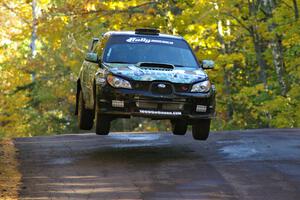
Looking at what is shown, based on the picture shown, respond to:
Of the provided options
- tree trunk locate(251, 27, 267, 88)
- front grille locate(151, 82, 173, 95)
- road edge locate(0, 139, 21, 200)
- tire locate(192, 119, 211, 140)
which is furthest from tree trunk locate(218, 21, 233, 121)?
front grille locate(151, 82, 173, 95)

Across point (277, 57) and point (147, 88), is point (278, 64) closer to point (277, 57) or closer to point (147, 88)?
point (277, 57)

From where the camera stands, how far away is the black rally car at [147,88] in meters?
12.0

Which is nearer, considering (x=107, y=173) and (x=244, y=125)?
(x=107, y=173)

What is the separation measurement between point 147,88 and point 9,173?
2.52 m

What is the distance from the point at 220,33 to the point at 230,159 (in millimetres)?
17596

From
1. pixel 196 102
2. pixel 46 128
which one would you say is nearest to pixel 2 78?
pixel 46 128

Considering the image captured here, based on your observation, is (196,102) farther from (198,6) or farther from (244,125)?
(244,125)

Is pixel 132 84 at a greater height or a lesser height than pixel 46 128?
greater

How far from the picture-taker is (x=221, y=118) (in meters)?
36.8

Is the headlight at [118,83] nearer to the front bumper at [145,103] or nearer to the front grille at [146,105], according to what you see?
the front bumper at [145,103]

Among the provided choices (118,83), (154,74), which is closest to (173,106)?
(154,74)

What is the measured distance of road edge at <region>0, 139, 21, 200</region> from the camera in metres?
9.81

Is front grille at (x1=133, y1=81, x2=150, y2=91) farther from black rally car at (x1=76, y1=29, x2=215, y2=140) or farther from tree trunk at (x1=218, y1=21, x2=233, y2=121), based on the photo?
tree trunk at (x1=218, y1=21, x2=233, y2=121)

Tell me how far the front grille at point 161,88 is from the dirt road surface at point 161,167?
1.12 metres
